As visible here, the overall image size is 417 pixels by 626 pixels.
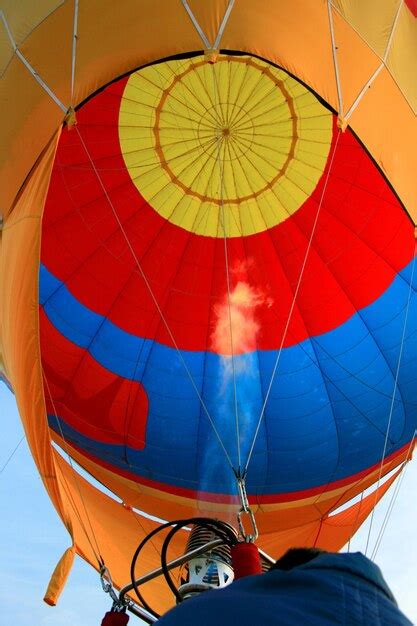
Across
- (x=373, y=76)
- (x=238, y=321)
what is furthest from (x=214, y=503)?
(x=373, y=76)

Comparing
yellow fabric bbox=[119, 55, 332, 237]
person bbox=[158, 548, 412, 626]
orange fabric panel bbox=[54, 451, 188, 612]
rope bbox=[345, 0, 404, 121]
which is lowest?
person bbox=[158, 548, 412, 626]

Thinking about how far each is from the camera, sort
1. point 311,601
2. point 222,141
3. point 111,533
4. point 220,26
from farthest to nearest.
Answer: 1. point 222,141
2. point 111,533
3. point 220,26
4. point 311,601

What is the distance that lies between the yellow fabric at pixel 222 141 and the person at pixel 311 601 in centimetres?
470

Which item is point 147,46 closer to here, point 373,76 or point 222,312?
point 373,76

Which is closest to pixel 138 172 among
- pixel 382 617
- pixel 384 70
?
pixel 384 70

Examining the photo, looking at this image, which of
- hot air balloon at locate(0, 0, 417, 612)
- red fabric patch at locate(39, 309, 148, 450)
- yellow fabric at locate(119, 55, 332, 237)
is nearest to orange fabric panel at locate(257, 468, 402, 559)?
hot air balloon at locate(0, 0, 417, 612)

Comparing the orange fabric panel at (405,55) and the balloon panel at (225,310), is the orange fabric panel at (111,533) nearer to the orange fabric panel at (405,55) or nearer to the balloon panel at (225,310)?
the balloon panel at (225,310)

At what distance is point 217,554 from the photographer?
3.31 metres

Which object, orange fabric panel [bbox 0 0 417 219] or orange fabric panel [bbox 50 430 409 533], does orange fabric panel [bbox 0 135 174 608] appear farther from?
orange fabric panel [bbox 50 430 409 533]

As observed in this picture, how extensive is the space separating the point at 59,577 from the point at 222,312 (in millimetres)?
2729

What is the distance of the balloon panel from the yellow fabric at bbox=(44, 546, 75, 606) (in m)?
1.55

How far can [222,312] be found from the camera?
5.86 m

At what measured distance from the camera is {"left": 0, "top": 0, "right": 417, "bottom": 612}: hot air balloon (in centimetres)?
535

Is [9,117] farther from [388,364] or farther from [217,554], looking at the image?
[388,364]
